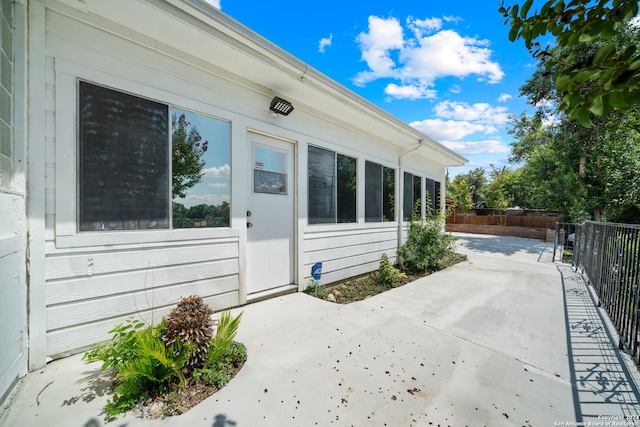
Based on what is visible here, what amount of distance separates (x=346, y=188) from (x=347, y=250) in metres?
1.14

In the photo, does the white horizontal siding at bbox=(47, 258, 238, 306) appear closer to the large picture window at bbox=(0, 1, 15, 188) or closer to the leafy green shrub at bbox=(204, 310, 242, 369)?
the large picture window at bbox=(0, 1, 15, 188)

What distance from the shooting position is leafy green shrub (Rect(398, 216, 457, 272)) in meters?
5.59

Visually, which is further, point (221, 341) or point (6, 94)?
point (221, 341)

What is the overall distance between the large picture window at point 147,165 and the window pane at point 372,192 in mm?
2931

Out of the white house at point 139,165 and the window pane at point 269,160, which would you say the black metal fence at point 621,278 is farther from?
the window pane at point 269,160

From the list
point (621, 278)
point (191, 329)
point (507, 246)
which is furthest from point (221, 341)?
point (507, 246)

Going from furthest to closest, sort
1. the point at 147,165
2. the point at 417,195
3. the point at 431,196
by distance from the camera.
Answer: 1. the point at 431,196
2. the point at 417,195
3. the point at 147,165

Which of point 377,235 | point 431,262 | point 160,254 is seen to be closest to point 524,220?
point 431,262

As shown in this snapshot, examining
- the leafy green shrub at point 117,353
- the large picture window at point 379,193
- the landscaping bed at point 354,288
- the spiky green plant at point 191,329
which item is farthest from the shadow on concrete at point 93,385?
the large picture window at point 379,193

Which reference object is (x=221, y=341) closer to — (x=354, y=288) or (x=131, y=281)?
(x=131, y=281)

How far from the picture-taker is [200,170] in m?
2.88

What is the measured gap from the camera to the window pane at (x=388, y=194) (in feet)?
18.6

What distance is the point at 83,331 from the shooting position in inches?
86.8

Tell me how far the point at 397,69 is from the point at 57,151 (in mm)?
6769
